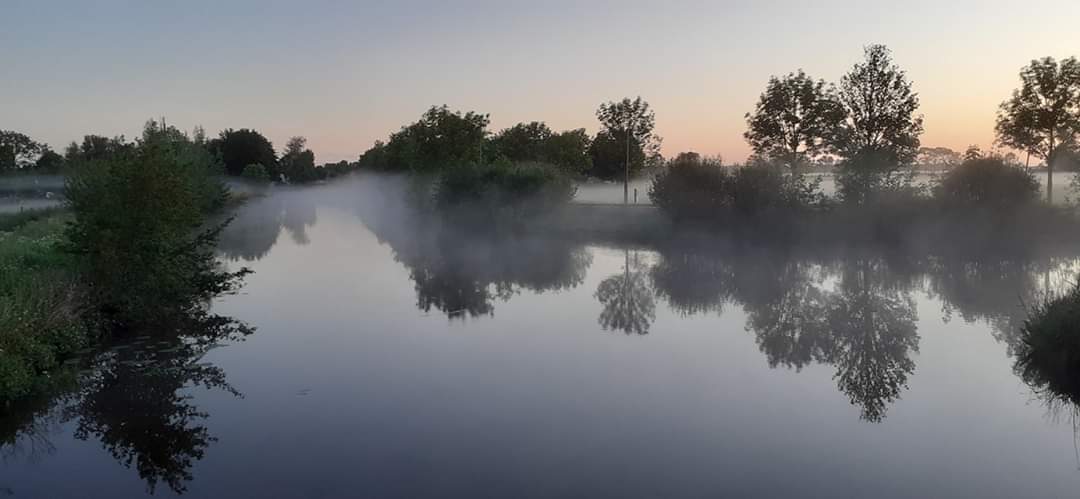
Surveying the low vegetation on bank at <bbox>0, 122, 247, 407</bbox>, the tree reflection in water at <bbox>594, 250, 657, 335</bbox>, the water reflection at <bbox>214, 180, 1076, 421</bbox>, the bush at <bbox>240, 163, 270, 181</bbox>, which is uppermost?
the bush at <bbox>240, 163, 270, 181</bbox>

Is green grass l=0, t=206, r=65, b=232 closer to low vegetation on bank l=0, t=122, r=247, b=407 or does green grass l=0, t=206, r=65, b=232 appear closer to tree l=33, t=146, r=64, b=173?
low vegetation on bank l=0, t=122, r=247, b=407

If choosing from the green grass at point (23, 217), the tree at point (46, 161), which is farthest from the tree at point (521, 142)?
the tree at point (46, 161)

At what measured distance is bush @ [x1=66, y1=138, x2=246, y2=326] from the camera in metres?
15.7

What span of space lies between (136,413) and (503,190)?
37.5 meters

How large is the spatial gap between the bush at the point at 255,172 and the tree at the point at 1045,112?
98001 mm

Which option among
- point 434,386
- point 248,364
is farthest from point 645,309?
point 248,364

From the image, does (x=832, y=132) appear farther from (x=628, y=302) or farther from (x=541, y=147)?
(x=541, y=147)

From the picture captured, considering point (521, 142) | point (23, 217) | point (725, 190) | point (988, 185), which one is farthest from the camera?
point (521, 142)

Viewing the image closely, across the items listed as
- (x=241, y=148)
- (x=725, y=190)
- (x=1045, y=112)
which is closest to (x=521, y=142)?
(x=725, y=190)

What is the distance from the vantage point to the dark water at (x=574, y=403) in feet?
27.5

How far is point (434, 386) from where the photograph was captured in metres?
11.9

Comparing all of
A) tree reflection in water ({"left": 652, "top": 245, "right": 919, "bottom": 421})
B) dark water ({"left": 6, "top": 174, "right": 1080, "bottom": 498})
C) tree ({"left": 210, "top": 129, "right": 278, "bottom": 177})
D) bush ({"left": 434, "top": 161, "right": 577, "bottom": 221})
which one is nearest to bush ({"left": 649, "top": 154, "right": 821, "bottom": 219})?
tree reflection in water ({"left": 652, "top": 245, "right": 919, "bottom": 421})

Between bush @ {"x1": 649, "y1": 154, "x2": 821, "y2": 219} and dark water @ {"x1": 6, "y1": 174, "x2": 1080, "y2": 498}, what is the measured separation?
49.9 feet

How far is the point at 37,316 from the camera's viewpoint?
12102mm
